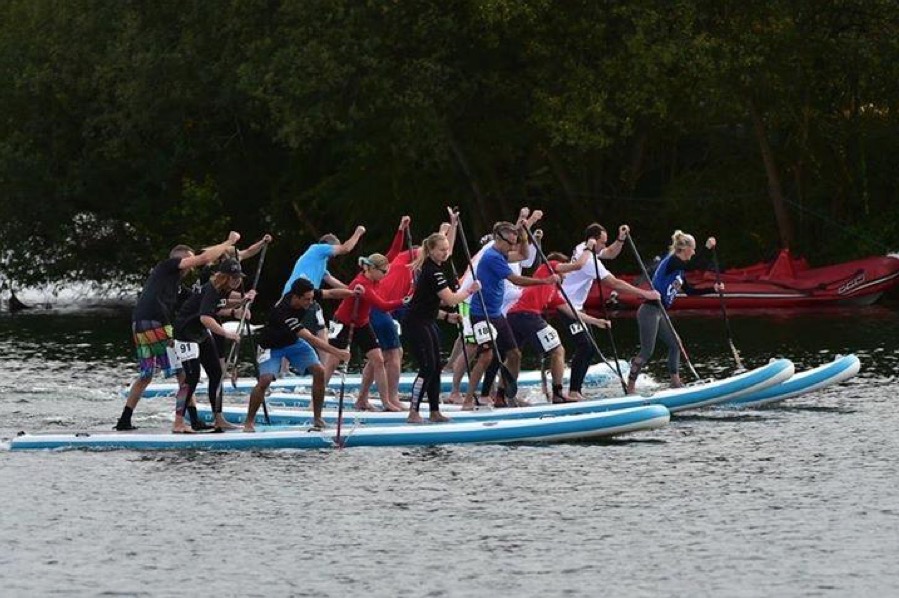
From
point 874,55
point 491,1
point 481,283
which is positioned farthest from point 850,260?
point 481,283

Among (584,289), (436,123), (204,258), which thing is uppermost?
(436,123)

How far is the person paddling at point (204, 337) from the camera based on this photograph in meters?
20.0

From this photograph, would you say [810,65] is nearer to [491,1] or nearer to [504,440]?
[491,1]

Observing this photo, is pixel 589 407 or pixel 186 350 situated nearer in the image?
pixel 186 350

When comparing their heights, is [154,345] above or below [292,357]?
above

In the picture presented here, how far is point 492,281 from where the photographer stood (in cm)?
2233

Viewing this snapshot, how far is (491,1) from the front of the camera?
42875 millimetres

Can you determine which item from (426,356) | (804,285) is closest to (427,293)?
(426,356)

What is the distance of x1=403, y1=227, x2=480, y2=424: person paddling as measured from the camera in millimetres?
20688

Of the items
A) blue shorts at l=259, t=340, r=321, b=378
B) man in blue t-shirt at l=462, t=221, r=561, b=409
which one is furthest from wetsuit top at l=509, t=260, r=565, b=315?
blue shorts at l=259, t=340, r=321, b=378

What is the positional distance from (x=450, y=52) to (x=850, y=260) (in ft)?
31.1

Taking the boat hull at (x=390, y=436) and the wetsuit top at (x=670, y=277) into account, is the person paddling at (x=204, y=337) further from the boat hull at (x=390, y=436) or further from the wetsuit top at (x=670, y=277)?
the wetsuit top at (x=670, y=277)

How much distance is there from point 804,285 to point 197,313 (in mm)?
24051

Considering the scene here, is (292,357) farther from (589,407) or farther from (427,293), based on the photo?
(589,407)
